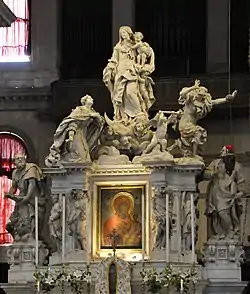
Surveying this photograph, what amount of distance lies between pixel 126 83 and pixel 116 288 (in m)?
3.04

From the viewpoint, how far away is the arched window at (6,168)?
2361 cm

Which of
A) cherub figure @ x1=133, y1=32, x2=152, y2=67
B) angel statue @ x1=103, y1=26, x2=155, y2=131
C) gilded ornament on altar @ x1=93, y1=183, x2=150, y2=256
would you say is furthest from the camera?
cherub figure @ x1=133, y1=32, x2=152, y2=67

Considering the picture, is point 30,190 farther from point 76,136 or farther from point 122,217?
point 122,217

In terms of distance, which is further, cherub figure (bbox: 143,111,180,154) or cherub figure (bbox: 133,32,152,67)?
cherub figure (bbox: 133,32,152,67)

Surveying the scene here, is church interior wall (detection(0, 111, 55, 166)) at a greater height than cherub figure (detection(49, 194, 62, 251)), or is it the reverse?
church interior wall (detection(0, 111, 55, 166))

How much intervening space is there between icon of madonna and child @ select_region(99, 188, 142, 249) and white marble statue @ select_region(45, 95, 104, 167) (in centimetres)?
68

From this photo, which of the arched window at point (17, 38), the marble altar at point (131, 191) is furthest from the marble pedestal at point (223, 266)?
the arched window at point (17, 38)

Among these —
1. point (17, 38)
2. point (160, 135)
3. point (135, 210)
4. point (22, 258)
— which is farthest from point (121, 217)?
point (17, 38)

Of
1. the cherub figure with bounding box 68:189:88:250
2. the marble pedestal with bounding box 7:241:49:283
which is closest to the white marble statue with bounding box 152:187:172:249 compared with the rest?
the cherub figure with bounding box 68:189:88:250

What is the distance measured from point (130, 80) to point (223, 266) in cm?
297

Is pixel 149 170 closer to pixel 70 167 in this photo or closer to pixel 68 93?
pixel 70 167

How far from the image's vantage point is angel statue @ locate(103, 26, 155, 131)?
1877 centimetres

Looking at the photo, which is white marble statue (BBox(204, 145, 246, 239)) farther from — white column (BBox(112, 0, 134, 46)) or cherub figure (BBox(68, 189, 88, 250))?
white column (BBox(112, 0, 134, 46))

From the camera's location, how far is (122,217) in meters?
18.5
